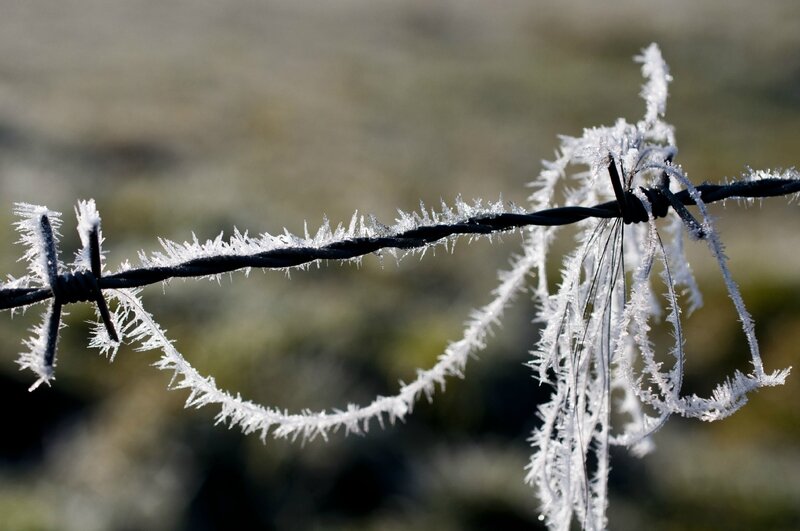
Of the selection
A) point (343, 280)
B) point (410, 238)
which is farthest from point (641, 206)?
point (343, 280)

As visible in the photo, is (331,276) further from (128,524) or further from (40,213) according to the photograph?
(40,213)

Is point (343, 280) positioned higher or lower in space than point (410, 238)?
lower

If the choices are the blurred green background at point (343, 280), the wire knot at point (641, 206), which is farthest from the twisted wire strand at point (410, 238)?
the blurred green background at point (343, 280)

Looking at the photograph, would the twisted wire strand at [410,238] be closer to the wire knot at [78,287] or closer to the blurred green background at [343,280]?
the wire knot at [78,287]

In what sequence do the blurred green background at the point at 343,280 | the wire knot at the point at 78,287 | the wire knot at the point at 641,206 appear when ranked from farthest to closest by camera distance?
the blurred green background at the point at 343,280, the wire knot at the point at 641,206, the wire knot at the point at 78,287

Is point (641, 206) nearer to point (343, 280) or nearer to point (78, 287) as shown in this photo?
point (78, 287)

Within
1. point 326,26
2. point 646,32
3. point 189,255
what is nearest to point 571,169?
point 189,255
